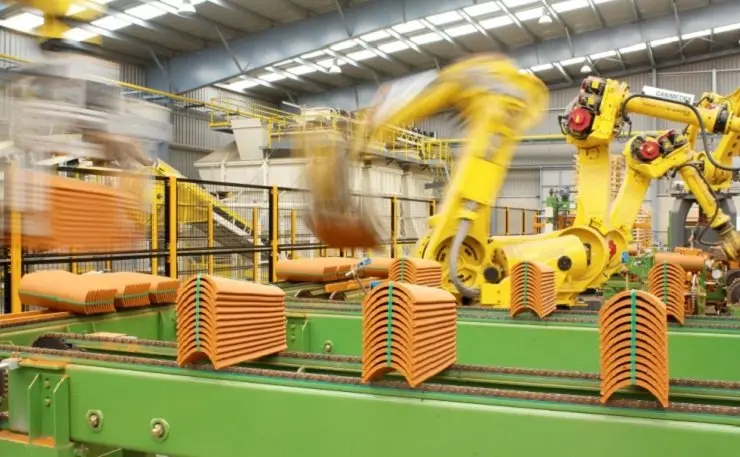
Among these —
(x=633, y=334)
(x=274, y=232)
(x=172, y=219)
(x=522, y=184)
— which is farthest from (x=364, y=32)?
(x=522, y=184)

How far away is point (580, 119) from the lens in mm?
7348

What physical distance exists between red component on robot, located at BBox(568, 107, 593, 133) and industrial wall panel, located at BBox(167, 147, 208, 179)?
16.0m

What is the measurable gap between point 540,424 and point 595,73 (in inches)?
1045

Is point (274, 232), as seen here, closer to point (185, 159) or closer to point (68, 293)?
point (68, 293)

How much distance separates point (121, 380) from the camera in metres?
2.53

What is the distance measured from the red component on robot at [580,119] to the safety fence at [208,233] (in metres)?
2.22

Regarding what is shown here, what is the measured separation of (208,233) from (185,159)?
13.5m

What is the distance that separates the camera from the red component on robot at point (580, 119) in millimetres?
7332

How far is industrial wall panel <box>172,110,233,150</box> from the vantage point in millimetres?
21734

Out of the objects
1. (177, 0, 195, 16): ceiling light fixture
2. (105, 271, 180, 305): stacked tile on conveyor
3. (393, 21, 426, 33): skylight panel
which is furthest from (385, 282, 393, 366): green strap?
(393, 21, 426, 33): skylight panel

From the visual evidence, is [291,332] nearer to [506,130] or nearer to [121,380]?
[121,380]

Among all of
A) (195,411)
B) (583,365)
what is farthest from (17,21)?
(583,365)

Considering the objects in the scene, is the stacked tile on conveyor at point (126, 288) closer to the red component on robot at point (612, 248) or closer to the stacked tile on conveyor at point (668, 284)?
the stacked tile on conveyor at point (668, 284)

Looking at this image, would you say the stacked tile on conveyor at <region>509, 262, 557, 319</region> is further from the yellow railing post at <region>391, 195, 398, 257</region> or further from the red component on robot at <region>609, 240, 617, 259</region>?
the yellow railing post at <region>391, 195, 398, 257</region>
